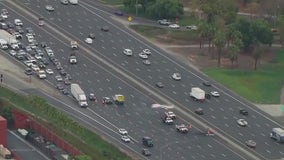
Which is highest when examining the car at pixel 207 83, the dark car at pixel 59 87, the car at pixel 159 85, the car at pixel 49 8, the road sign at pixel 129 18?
the car at pixel 49 8

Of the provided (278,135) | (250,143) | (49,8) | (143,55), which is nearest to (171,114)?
(250,143)

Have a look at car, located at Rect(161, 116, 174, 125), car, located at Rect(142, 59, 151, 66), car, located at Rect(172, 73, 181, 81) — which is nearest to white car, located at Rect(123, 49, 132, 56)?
car, located at Rect(142, 59, 151, 66)

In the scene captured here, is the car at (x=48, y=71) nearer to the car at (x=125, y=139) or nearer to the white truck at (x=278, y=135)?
the car at (x=125, y=139)

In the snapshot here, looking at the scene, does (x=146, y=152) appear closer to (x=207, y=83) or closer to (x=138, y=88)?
(x=138, y=88)

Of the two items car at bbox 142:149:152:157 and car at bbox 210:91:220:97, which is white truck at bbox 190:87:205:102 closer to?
car at bbox 210:91:220:97

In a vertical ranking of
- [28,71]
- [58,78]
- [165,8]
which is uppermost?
[165,8]

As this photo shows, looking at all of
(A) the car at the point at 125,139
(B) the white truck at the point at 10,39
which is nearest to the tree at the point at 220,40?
(B) the white truck at the point at 10,39

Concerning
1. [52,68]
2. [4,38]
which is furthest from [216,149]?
[4,38]
